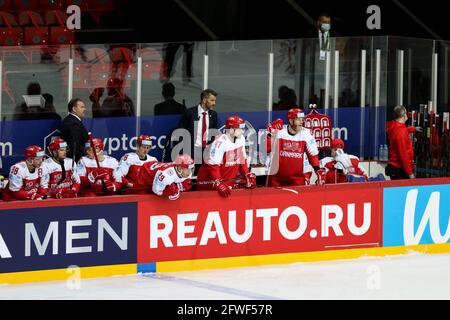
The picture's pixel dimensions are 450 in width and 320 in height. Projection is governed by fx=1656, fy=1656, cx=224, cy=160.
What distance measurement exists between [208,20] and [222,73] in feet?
15.8

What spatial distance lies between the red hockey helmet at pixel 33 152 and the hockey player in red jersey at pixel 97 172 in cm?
53

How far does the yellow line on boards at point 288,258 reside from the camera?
16.8 m

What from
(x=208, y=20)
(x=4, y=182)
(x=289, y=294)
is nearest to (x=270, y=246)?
(x=289, y=294)

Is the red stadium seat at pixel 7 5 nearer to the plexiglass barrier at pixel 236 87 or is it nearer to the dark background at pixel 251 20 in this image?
the dark background at pixel 251 20

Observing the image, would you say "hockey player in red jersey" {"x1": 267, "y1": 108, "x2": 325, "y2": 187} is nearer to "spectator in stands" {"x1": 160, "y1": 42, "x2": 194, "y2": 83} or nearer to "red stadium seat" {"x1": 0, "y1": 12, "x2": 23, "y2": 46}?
"spectator in stands" {"x1": 160, "y1": 42, "x2": 194, "y2": 83}

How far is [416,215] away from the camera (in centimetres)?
1805

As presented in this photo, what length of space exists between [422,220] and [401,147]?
4.35ft

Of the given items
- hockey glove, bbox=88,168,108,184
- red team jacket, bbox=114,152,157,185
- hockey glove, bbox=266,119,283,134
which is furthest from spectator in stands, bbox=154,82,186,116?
hockey glove, bbox=88,168,108,184

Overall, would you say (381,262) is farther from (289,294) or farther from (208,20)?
(208,20)

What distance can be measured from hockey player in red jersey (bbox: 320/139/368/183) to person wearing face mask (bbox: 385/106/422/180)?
20.8 inches

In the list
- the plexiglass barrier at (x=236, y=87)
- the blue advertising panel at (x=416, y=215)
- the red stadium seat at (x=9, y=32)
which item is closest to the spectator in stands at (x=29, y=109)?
the plexiglass barrier at (x=236, y=87)

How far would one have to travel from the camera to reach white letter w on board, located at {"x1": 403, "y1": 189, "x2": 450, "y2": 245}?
1802cm

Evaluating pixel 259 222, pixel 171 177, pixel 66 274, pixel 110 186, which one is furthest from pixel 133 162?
pixel 66 274

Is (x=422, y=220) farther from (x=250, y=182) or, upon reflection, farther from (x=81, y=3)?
(x=81, y=3)
